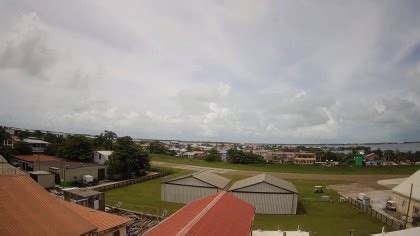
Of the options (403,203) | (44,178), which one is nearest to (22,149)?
(44,178)

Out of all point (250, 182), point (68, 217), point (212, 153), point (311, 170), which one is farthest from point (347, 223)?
point (212, 153)

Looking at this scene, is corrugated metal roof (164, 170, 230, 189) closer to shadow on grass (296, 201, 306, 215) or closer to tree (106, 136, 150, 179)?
shadow on grass (296, 201, 306, 215)

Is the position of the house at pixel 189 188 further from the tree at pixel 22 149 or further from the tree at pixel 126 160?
the tree at pixel 22 149

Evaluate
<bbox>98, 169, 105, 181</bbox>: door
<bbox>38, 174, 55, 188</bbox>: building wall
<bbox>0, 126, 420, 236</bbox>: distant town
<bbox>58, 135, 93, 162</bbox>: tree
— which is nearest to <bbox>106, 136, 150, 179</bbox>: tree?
<bbox>0, 126, 420, 236</bbox>: distant town

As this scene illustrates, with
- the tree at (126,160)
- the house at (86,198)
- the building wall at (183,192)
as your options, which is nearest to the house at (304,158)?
the tree at (126,160)

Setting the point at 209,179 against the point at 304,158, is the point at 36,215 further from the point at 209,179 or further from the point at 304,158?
the point at 304,158

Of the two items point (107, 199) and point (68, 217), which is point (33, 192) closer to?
point (68, 217)
